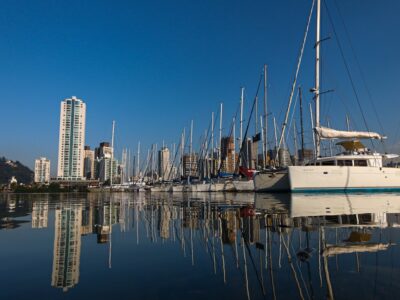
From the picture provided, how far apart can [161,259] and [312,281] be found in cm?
264

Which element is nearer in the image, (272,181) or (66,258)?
(66,258)

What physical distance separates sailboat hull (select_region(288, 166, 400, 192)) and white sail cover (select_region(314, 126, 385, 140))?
3560 mm

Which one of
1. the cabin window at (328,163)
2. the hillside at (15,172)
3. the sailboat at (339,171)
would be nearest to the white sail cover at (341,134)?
the sailboat at (339,171)

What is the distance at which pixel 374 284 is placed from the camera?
383 centimetres

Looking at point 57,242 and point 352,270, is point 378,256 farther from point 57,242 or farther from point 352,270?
point 57,242

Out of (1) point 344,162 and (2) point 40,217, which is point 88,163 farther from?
(2) point 40,217

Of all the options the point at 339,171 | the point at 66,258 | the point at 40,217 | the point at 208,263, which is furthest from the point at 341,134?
the point at 66,258

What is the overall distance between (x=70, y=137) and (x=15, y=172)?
62442 millimetres

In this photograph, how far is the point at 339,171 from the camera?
29.9m

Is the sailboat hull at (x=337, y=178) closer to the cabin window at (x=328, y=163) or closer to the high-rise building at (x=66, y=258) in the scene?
the cabin window at (x=328, y=163)

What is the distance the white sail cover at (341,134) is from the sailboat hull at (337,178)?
3.56m

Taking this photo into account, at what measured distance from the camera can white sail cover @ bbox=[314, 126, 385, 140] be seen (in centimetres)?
3128

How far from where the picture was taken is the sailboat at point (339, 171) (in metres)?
29.4

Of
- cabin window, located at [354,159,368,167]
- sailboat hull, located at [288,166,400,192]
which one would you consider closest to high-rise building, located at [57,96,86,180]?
sailboat hull, located at [288,166,400,192]
